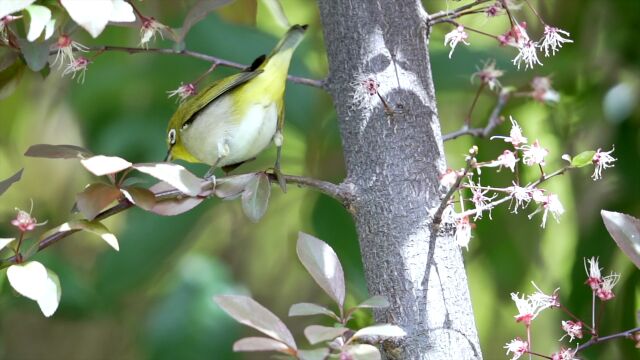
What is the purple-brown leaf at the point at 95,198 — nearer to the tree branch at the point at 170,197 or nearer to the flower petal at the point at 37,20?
the tree branch at the point at 170,197

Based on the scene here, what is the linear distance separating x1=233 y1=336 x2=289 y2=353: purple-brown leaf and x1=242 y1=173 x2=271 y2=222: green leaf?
0.53 feet

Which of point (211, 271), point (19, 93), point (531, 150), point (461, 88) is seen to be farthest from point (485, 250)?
point (19, 93)

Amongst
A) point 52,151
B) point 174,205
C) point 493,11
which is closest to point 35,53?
point 52,151

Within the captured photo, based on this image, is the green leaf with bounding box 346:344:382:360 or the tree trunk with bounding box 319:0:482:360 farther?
the tree trunk with bounding box 319:0:482:360

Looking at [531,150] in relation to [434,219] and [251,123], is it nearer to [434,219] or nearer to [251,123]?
[434,219]

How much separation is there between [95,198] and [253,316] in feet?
0.63

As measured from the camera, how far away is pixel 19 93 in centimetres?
216

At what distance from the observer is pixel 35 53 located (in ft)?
2.76

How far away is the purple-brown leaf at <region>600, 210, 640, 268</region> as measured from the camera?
2.56 ft

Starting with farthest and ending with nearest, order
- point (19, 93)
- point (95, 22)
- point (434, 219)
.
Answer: point (19, 93) < point (434, 219) < point (95, 22)

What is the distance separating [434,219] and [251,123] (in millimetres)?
421

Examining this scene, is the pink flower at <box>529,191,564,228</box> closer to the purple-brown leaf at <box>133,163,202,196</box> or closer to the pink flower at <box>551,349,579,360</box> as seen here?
the pink flower at <box>551,349,579,360</box>

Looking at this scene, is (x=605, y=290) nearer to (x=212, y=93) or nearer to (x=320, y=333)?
(x=320, y=333)

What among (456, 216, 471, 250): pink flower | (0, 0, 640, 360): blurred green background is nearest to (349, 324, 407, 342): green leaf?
(456, 216, 471, 250): pink flower
